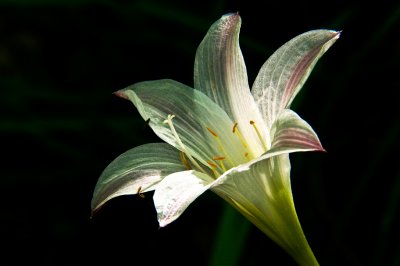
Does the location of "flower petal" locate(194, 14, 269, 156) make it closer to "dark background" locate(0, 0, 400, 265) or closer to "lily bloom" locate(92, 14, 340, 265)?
"lily bloom" locate(92, 14, 340, 265)

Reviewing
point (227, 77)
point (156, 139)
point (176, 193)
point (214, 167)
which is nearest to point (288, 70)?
point (227, 77)

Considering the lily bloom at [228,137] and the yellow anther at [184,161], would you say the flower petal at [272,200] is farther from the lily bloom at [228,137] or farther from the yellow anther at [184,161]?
the yellow anther at [184,161]

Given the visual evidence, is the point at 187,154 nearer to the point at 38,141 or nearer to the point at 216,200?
the point at 216,200

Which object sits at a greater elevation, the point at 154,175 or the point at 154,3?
the point at 154,3

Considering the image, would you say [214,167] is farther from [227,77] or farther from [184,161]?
[227,77]

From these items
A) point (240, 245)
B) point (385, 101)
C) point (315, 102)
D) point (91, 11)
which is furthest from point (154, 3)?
point (240, 245)

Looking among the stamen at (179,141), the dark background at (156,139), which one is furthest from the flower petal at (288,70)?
the dark background at (156,139)

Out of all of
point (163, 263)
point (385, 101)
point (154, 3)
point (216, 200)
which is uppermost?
point (154, 3)
